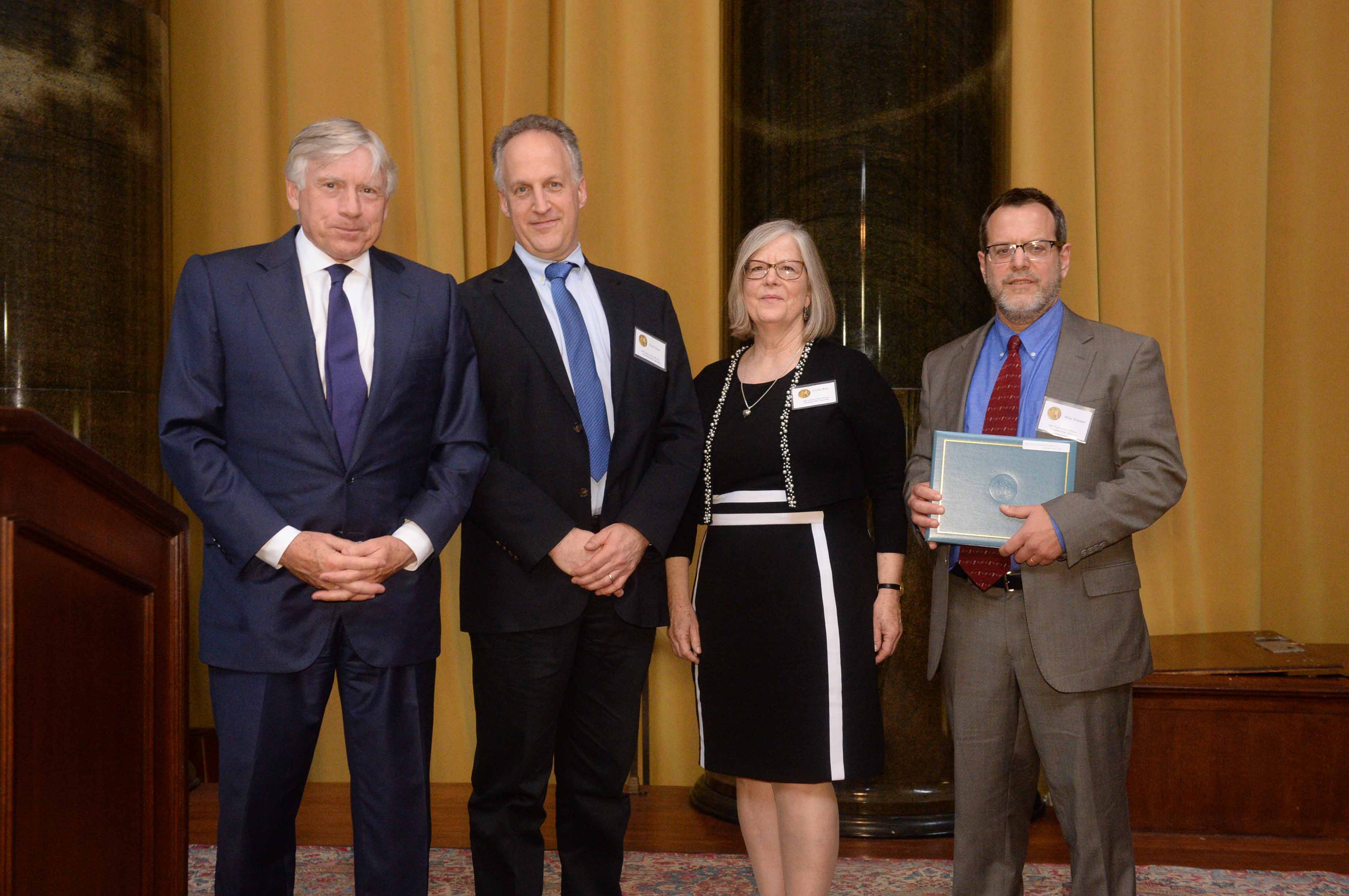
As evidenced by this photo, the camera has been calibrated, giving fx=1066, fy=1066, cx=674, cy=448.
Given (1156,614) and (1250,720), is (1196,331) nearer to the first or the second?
(1156,614)

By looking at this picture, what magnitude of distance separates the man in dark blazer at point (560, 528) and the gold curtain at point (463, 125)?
1.52 m

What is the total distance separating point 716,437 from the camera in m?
2.32

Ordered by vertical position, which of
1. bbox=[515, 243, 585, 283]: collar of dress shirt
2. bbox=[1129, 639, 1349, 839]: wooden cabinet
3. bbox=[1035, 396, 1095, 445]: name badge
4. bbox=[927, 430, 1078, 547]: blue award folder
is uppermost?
bbox=[515, 243, 585, 283]: collar of dress shirt

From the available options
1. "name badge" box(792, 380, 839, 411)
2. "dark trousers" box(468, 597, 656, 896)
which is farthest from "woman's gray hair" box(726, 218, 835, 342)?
"dark trousers" box(468, 597, 656, 896)

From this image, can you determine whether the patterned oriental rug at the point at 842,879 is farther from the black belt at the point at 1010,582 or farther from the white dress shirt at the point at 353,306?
the white dress shirt at the point at 353,306

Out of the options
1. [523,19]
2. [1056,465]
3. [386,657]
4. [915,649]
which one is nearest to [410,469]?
[386,657]

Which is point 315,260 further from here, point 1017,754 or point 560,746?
point 1017,754

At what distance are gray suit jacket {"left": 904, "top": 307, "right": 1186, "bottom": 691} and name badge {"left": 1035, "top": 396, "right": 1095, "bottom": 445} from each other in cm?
1

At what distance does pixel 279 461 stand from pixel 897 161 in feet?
6.01

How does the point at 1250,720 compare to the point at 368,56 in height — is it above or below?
below

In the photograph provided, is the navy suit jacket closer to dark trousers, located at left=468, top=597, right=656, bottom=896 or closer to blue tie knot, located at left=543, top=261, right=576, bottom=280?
dark trousers, located at left=468, top=597, right=656, bottom=896

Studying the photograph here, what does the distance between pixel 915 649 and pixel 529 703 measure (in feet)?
4.07

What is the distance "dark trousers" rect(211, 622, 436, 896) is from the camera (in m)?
1.80

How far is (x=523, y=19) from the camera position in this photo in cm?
376
